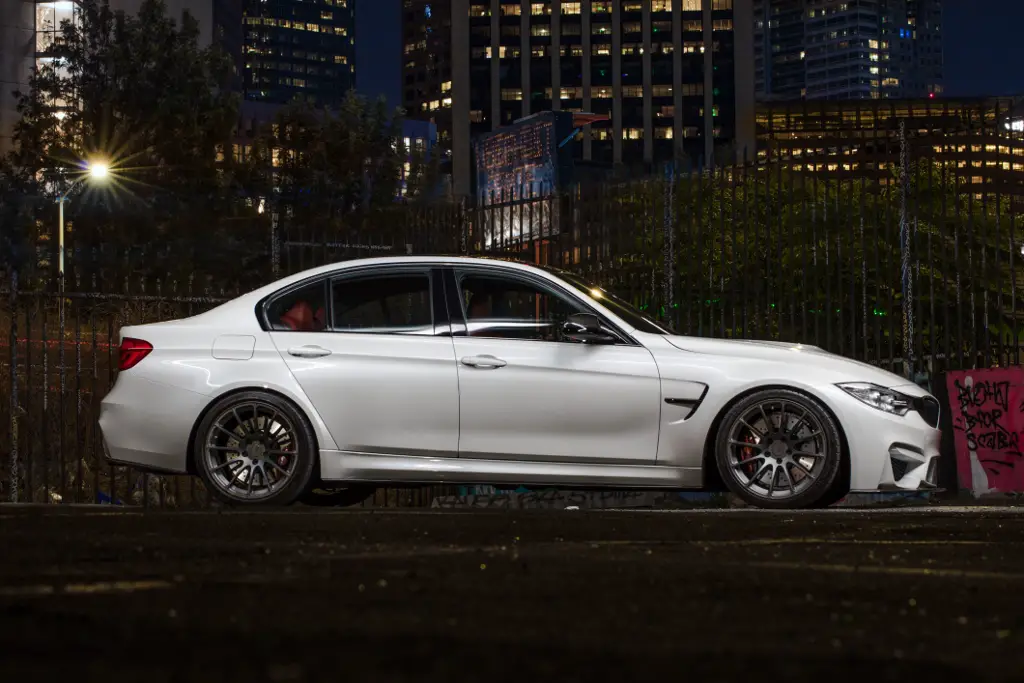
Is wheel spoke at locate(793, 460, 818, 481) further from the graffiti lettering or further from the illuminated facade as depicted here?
the graffiti lettering

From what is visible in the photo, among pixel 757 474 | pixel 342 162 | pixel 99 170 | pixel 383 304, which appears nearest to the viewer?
pixel 757 474

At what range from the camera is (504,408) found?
8.84 m

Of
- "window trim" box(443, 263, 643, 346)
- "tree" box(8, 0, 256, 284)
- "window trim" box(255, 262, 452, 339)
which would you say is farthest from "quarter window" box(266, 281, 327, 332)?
"tree" box(8, 0, 256, 284)

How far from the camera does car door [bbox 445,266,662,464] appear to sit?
879cm

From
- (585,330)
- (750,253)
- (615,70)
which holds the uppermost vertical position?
(615,70)

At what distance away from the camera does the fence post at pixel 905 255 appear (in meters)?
13.1

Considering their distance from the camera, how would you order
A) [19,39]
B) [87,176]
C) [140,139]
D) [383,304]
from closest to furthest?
[383,304] < [87,176] < [140,139] < [19,39]

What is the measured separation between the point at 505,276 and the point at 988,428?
5.36m

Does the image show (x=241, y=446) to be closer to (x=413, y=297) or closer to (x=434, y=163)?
(x=413, y=297)

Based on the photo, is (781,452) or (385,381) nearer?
(781,452)

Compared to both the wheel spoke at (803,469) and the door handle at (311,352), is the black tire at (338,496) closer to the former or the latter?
the door handle at (311,352)

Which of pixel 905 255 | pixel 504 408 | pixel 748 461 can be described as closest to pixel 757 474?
pixel 748 461

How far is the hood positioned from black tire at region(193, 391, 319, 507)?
211 cm

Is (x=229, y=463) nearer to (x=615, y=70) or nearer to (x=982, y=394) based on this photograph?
(x=982, y=394)
